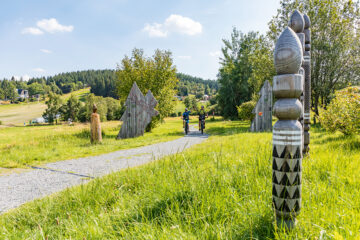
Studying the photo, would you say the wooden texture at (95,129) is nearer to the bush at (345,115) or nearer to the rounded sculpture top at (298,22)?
the rounded sculpture top at (298,22)

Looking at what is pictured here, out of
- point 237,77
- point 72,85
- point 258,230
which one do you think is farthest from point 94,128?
point 72,85

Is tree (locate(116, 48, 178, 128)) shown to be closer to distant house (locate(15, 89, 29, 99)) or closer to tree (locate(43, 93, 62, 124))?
tree (locate(43, 93, 62, 124))

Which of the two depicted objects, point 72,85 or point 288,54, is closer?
point 288,54

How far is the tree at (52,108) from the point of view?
50875mm

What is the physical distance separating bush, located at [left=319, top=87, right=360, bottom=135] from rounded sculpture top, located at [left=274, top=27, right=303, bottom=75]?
511 centimetres

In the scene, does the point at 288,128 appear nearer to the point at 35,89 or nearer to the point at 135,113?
the point at 135,113

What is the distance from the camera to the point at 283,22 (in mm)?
16359

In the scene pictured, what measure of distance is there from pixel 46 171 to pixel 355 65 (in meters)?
19.4

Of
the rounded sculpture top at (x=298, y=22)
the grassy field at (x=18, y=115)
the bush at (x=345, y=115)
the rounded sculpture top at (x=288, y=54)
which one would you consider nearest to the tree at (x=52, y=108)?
the grassy field at (x=18, y=115)

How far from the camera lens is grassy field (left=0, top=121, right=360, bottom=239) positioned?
154 cm

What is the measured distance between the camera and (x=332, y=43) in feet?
48.1

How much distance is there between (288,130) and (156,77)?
15961mm

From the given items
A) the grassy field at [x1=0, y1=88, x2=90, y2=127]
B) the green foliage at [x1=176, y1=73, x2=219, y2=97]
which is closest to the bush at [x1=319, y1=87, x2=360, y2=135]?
the grassy field at [x1=0, y1=88, x2=90, y2=127]

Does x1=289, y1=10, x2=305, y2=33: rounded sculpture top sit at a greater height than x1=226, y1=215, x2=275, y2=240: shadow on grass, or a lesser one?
greater
